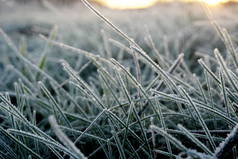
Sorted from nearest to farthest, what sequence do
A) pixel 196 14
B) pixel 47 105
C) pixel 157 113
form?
pixel 157 113 < pixel 47 105 < pixel 196 14

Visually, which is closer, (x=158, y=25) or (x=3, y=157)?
(x=3, y=157)

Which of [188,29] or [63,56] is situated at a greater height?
[188,29]

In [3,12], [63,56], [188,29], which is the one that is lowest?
[3,12]

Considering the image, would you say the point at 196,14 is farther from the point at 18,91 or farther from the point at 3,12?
the point at 3,12

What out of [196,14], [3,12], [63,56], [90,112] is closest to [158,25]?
[196,14]

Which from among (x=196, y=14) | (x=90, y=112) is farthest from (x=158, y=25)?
(x=90, y=112)

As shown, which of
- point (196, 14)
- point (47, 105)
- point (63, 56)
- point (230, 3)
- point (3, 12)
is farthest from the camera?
point (3, 12)
